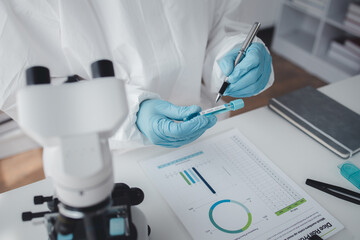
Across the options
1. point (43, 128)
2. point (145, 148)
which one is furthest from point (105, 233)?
point (145, 148)

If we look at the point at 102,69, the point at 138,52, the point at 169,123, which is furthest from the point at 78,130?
the point at 138,52

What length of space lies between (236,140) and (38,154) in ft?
4.63

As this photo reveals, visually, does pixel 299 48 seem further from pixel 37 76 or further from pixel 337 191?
pixel 37 76

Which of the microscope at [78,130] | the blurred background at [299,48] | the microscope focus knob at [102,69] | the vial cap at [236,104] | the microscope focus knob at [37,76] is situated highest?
the microscope focus knob at [102,69]

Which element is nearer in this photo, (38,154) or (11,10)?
(11,10)

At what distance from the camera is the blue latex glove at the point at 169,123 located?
0.77 meters

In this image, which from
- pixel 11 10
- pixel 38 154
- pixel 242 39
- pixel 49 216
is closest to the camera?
pixel 49 216

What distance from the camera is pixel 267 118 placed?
1.01 meters

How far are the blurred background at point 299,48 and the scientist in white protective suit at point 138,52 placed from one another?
1.06 metres

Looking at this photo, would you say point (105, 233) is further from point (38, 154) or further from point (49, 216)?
point (38, 154)

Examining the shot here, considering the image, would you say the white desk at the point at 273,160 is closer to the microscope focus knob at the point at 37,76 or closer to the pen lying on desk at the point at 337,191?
the pen lying on desk at the point at 337,191

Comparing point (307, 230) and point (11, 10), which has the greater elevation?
point (11, 10)

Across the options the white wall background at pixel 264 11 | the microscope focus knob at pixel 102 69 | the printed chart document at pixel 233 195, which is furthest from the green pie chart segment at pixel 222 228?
the white wall background at pixel 264 11

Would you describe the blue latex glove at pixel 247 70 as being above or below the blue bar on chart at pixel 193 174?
above
